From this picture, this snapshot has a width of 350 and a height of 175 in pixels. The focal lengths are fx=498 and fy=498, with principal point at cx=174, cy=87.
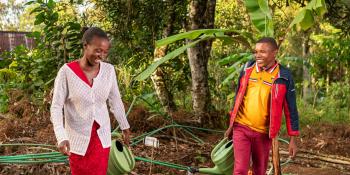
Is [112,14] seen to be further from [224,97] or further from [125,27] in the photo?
A: [224,97]

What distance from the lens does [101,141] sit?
3.01 metres

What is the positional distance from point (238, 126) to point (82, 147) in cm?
146

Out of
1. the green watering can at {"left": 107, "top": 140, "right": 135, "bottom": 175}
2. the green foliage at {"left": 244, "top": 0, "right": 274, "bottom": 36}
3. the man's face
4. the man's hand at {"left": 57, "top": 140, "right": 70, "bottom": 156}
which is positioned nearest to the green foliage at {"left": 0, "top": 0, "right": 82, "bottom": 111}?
the green foliage at {"left": 244, "top": 0, "right": 274, "bottom": 36}

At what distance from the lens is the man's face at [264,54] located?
373cm

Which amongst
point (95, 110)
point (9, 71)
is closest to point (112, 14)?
point (9, 71)

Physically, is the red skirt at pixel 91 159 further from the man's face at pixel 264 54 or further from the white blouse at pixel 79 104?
the man's face at pixel 264 54

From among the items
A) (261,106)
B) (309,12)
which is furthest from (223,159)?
(309,12)

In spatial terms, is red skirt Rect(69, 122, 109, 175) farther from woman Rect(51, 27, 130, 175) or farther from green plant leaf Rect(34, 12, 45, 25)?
green plant leaf Rect(34, 12, 45, 25)

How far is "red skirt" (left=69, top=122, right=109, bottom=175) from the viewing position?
2975 mm

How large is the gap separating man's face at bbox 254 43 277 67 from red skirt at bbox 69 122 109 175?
1.42m

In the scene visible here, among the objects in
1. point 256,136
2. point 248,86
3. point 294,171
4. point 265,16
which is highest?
point 265,16

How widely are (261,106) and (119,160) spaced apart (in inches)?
45.7

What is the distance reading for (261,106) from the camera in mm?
3824

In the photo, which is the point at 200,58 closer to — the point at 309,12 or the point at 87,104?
the point at 309,12
